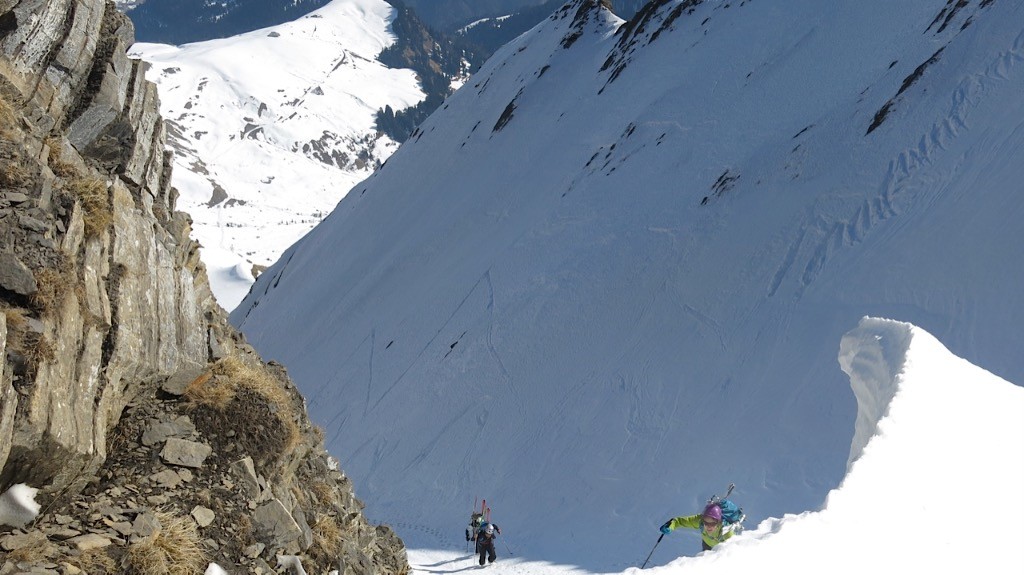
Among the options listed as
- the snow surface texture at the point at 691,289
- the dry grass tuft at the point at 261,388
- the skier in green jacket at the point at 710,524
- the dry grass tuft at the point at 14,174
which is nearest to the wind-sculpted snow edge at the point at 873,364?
the snow surface texture at the point at 691,289

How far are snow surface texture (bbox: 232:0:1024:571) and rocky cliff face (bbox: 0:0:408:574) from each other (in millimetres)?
5069

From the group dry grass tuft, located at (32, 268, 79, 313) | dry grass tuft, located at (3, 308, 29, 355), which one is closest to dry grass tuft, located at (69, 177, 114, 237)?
dry grass tuft, located at (32, 268, 79, 313)

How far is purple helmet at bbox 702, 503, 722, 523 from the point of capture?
434 inches

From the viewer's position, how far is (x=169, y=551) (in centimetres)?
661

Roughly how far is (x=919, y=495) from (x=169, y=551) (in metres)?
6.21

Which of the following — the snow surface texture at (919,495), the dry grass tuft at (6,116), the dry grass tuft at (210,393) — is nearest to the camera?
the snow surface texture at (919,495)

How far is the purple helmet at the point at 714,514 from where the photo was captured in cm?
1102

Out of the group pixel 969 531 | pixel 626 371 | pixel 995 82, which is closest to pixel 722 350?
pixel 626 371

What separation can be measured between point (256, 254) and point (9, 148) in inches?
5091

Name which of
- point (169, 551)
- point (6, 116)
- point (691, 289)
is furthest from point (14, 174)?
point (691, 289)

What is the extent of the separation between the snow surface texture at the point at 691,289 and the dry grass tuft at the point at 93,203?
7163 mm

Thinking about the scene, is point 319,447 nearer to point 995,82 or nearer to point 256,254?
point 995,82

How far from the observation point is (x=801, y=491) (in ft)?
57.6

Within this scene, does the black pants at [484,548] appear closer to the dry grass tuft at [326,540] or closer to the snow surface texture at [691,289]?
the snow surface texture at [691,289]
